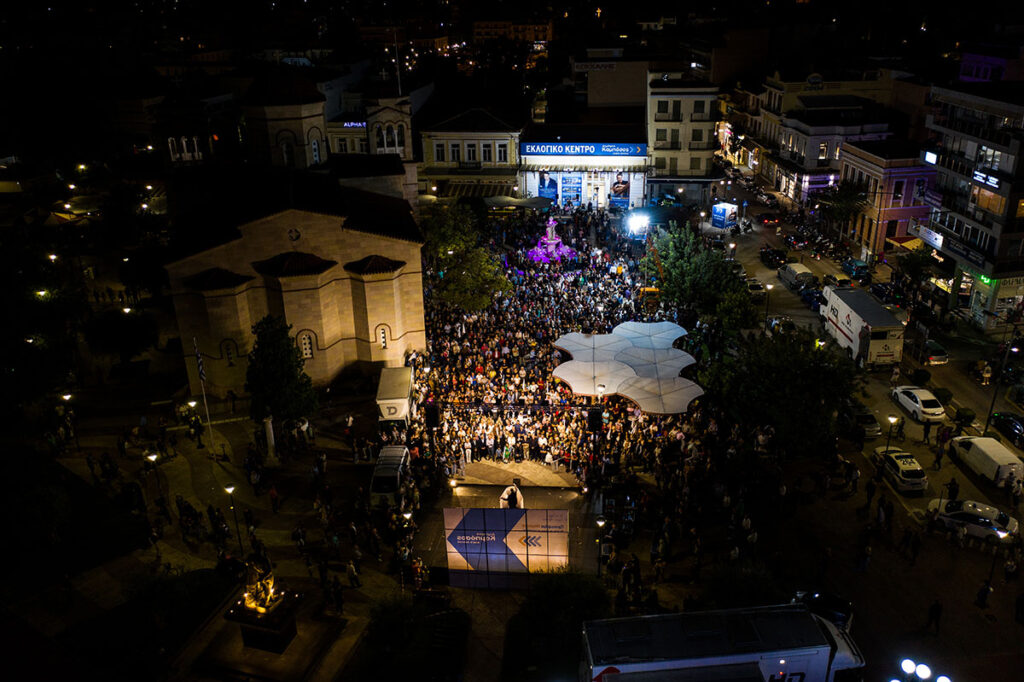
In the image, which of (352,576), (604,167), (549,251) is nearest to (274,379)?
(352,576)

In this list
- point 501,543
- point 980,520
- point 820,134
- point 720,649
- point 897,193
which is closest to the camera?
point 720,649

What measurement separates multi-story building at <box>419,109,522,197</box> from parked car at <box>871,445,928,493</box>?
36.0 m

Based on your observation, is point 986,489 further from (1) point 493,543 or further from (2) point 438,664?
(2) point 438,664

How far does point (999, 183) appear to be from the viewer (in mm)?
38344

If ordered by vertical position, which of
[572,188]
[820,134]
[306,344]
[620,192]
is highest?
[820,134]

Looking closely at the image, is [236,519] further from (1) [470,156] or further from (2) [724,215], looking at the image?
(2) [724,215]

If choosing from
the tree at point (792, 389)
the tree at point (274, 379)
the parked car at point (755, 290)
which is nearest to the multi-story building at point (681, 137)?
the parked car at point (755, 290)

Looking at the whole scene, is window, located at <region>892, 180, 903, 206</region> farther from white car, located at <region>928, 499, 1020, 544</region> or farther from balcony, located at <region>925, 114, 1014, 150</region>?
white car, located at <region>928, 499, 1020, 544</region>

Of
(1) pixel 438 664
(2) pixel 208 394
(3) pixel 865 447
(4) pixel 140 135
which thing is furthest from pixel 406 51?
(1) pixel 438 664

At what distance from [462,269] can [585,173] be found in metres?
22.8

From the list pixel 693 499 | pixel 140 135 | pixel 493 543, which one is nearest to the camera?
pixel 493 543

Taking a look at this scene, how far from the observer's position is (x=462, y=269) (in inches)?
1609

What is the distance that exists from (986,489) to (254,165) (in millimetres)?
36876

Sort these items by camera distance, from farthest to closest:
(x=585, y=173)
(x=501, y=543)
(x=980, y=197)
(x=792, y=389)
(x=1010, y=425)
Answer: (x=585, y=173) → (x=980, y=197) → (x=1010, y=425) → (x=792, y=389) → (x=501, y=543)
